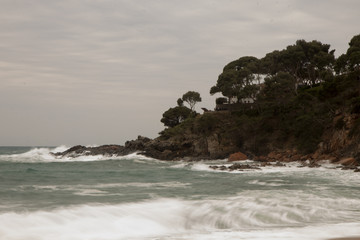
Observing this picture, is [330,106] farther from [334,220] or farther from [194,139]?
[334,220]

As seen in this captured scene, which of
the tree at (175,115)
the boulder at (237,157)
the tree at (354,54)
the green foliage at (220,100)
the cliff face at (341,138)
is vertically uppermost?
the tree at (354,54)

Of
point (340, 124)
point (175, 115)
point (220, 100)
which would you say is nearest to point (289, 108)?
point (340, 124)

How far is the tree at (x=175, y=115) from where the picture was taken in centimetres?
9788

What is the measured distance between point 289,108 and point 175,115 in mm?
36009

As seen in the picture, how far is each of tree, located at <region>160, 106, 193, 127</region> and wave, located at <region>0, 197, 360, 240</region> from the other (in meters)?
77.5

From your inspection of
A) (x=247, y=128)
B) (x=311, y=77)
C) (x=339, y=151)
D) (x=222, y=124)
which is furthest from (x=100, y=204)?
(x=311, y=77)

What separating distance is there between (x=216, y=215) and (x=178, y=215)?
166 centimetres

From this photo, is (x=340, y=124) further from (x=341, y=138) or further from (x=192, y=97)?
(x=192, y=97)

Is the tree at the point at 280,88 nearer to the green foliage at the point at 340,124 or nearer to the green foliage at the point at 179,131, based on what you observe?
the green foliage at the point at 179,131

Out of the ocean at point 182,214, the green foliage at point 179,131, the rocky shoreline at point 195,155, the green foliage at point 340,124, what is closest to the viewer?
the ocean at point 182,214

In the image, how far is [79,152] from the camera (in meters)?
93.6

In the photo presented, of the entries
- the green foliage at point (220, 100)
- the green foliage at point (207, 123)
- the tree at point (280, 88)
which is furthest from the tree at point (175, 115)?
the tree at point (280, 88)

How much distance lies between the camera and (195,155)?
238ft

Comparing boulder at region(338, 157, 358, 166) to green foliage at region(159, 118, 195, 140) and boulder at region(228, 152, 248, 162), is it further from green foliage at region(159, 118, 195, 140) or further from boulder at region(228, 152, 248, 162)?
green foliage at region(159, 118, 195, 140)
